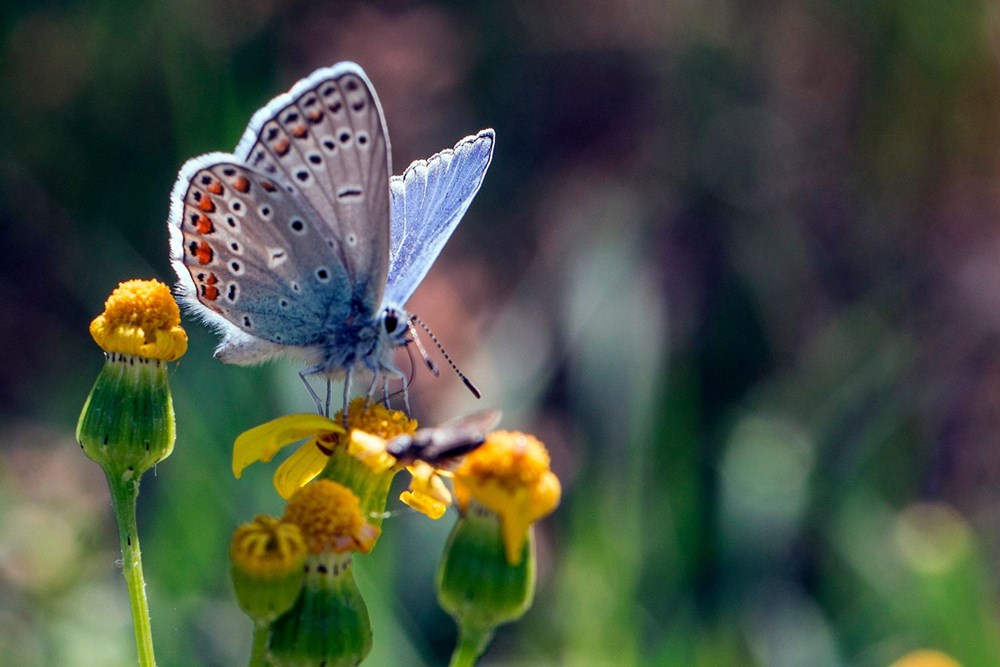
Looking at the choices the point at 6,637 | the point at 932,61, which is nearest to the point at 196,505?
the point at 6,637

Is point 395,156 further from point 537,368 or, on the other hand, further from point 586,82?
point 537,368

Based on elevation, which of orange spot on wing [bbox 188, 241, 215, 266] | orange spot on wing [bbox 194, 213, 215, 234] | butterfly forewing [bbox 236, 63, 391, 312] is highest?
butterfly forewing [bbox 236, 63, 391, 312]

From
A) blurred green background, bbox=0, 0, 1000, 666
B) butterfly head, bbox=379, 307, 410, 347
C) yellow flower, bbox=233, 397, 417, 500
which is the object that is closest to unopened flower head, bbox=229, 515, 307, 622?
yellow flower, bbox=233, 397, 417, 500

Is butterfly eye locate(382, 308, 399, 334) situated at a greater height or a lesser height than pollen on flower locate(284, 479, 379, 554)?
greater

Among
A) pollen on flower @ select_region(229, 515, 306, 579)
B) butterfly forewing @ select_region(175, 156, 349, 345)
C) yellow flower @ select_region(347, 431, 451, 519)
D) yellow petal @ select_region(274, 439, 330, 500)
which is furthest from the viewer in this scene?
butterfly forewing @ select_region(175, 156, 349, 345)

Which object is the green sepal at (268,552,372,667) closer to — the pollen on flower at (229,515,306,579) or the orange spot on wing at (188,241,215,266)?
the pollen on flower at (229,515,306,579)

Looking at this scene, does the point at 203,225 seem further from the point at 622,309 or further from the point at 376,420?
the point at 622,309

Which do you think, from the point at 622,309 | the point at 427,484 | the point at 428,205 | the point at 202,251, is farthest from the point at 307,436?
the point at 622,309

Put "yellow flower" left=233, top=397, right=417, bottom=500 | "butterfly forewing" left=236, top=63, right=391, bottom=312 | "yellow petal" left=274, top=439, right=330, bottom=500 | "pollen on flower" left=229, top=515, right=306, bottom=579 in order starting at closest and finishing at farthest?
"pollen on flower" left=229, top=515, right=306, bottom=579, "yellow flower" left=233, top=397, right=417, bottom=500, "yellow petal" left=274, top=439, right=330, bottom=500, "butterfly forewing" left=236, top=63, right=391, bottom=312
